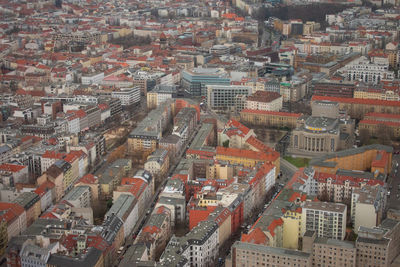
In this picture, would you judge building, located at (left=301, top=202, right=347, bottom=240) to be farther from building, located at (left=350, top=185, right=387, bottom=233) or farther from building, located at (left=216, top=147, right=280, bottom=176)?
building, located at (left=216, top=147, right=280, bottom=176)

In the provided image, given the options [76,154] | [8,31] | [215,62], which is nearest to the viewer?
[76,154]

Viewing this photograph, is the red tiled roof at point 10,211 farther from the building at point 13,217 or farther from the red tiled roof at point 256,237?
the red tiled roof at point 256,237

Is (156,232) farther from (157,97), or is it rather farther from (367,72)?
(367,72)

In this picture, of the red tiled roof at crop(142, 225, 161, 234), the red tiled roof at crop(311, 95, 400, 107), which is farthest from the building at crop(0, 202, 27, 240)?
the red tiled roof at crop(311, 95, 400, 107)

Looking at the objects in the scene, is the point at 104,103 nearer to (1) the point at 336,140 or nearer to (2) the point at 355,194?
(1) the point at 336,140

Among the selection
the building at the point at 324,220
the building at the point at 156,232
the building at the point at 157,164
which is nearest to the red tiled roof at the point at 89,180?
the building at the point at 157,164

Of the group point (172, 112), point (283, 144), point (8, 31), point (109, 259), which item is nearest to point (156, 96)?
point (172, 112)

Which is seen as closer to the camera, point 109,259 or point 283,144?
point 109,259
